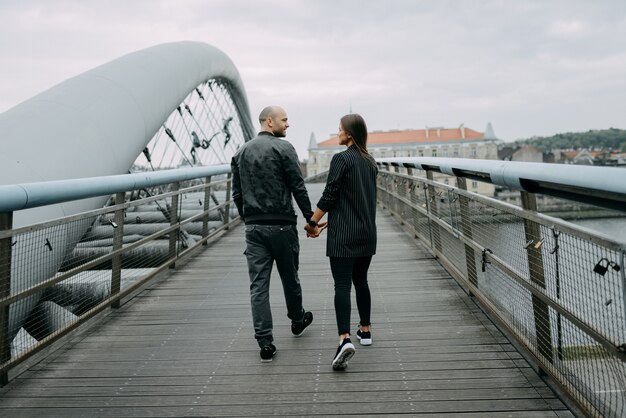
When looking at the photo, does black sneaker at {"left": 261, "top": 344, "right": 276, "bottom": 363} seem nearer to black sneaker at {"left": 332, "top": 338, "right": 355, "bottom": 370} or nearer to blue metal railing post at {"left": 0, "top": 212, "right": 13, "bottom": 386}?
black sneaker at {"left": 332, "top": 338, "right": 355, "bottom": 370}

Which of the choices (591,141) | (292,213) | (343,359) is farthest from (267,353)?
(591,141)

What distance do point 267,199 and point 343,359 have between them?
987 millimetres

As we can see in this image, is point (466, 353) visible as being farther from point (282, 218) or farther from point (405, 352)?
point (282, 218)

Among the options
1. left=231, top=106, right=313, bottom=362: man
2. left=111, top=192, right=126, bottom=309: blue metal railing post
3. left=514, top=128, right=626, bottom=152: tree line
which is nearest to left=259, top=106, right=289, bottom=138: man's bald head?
left=231, top=106, right=313, bottom=362: man

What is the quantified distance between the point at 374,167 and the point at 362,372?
1.12 metres

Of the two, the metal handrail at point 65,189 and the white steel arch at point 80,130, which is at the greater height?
the white steel arch at point 80,130

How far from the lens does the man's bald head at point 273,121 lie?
3449 millimetres

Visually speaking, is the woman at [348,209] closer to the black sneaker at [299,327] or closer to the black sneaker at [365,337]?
the black sneaker at [365,337]

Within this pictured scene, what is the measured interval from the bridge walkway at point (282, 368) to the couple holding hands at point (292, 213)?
Result: 23 centimetres

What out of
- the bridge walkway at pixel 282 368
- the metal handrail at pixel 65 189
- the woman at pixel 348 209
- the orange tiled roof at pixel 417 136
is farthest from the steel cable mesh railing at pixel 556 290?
the orange tiled roof at pixel 417 136

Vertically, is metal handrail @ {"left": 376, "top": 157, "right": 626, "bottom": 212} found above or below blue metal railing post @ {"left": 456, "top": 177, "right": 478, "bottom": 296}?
above

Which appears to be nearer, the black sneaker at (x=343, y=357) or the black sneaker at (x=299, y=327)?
the black sneaker at (x=343, y=357)

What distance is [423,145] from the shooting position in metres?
99.3

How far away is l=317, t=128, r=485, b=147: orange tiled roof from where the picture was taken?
99812 mm
